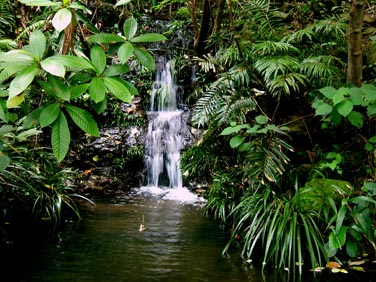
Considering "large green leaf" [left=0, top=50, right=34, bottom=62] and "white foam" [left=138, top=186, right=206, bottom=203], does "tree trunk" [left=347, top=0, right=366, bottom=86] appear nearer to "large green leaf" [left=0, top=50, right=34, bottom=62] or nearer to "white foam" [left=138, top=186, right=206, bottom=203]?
"large green leaf" [left=0, top=50, right=34, bottom=62]

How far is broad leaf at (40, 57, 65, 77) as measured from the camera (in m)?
1.26

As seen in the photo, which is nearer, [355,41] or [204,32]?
[355,41]

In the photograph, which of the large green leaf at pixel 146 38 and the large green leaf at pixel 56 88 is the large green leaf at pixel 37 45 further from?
the large green leaf at pixel 146 38

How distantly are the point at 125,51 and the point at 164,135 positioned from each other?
6.52 m

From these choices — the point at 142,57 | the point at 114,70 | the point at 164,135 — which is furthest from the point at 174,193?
the point at 114,70

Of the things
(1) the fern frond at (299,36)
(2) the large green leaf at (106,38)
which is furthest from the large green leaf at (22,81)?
(1) the fern frond at (299,36)

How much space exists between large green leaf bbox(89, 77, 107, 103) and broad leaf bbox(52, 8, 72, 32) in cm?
21

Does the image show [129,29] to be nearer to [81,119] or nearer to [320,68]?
[81,119]

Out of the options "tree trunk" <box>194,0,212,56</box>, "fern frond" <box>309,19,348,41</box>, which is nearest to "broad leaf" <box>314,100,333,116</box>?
"fern frond" <box>309,19,348,41</box>

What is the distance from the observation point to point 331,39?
194 inches

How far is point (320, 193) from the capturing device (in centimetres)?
357

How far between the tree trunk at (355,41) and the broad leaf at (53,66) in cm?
307

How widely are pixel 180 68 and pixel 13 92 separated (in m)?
7.69

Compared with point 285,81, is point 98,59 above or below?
below
